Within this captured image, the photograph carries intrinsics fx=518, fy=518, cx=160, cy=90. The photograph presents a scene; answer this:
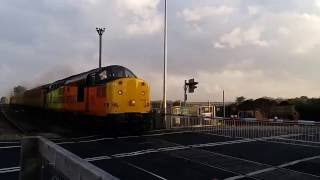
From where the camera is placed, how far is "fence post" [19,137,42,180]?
630cm

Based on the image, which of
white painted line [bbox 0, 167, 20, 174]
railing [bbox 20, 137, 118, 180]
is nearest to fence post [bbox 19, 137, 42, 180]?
railing [bbox 20, 137, 118, 180]

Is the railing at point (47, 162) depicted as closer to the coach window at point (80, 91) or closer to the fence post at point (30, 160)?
the fence post at point (30, 160)

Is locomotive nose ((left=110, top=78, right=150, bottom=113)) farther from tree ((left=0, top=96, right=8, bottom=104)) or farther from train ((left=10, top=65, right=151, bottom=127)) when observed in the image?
tree ((left=0, top=96, right=8, bottom=104))

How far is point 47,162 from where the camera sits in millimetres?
6207

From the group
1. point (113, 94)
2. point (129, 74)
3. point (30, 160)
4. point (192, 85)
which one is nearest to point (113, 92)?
point (113, 94)

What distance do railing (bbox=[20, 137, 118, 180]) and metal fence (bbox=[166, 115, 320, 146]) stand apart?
40.3 ft

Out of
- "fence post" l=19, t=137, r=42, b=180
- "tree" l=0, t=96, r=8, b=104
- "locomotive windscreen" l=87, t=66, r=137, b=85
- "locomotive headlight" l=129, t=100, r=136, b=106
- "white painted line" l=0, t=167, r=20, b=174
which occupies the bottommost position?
"white painted line" l=0, t=167, r=20, b=174

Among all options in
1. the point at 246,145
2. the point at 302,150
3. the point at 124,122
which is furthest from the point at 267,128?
the point at 124,122

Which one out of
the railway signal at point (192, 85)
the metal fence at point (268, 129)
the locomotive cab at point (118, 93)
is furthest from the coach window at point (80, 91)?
the railway signal at point (192, 85)

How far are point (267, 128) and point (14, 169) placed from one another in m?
12.2

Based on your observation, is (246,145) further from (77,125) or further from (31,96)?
(31,96)

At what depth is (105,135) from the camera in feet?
83.4

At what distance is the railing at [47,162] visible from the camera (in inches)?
193

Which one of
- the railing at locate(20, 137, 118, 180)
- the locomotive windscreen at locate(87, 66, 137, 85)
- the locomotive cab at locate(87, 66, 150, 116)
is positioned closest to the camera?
the railing at locate(20, 137, 118, 180)
